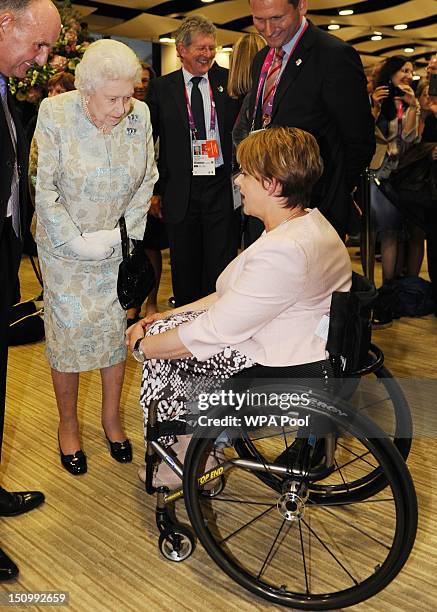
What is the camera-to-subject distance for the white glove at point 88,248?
2.22 metres

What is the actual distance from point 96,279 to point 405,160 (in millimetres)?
2728

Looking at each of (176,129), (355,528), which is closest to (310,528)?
(355,528)

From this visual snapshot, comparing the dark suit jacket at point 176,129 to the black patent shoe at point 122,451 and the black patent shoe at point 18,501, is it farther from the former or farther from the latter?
the black patent shoe at point 18,501

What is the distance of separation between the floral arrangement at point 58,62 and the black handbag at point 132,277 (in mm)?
2563

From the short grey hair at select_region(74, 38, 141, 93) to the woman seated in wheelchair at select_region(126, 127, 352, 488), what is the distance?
52cm

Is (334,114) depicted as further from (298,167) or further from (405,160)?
(405,160)

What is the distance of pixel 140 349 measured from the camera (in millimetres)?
1844

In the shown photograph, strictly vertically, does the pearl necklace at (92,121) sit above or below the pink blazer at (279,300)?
above

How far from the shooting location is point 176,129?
11.0 feet

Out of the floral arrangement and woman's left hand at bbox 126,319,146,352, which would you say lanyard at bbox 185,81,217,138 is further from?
woman's left hand at bbox 126,319,146,352

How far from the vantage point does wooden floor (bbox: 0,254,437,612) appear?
1.81 meters

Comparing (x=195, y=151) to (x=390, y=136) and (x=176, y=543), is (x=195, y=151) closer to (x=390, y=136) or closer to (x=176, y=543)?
(x=390, y=136)

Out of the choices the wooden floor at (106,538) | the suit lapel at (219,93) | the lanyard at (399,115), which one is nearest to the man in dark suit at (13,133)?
the wooden floor at (106,538)

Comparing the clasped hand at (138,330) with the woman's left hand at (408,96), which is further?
the woman's left hand at (408,96)
